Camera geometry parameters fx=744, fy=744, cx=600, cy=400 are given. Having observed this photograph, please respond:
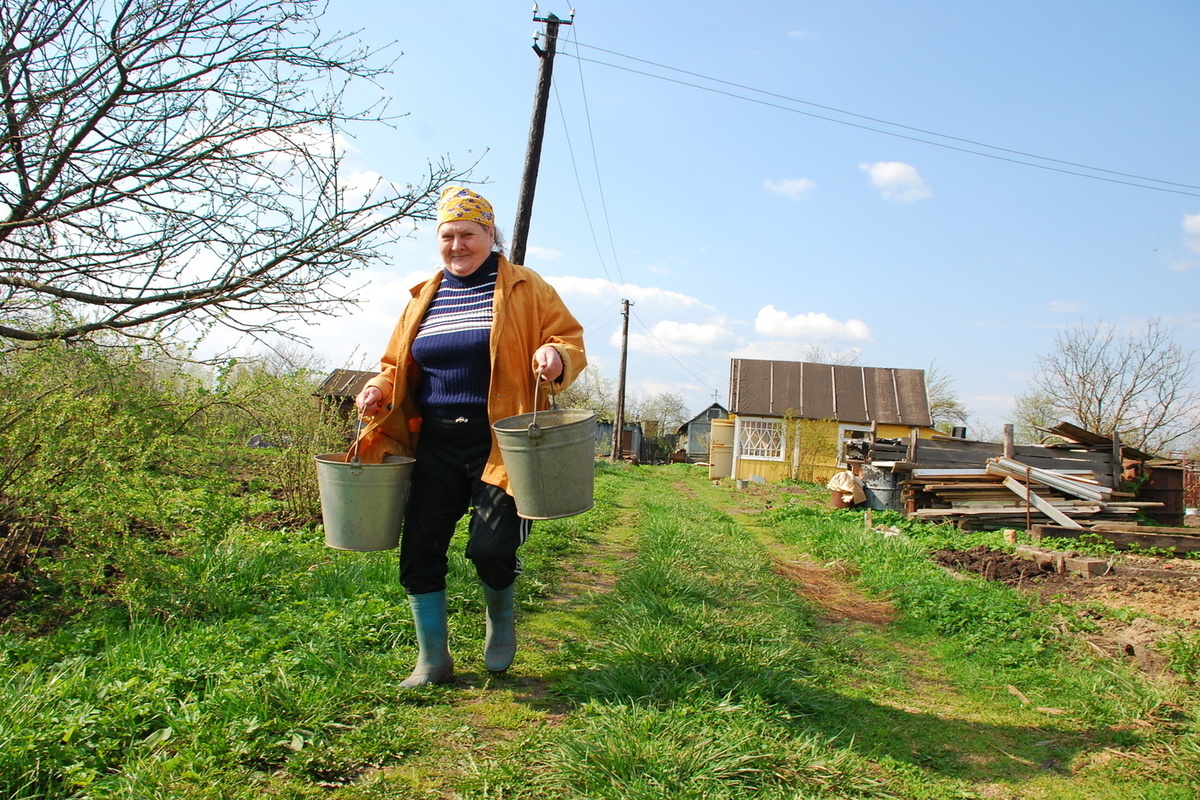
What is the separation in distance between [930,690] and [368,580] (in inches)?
118

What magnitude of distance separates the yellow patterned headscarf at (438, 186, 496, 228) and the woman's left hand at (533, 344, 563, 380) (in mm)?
679

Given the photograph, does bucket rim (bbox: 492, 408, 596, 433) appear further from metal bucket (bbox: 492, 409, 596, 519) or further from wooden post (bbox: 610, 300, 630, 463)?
wooden post (bbox: 610, 300, 630, 463)

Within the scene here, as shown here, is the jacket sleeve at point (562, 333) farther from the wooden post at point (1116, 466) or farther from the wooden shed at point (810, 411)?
the wooden shed at point (810, 411)

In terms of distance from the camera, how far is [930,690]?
340cm

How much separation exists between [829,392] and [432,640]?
84.8 ft

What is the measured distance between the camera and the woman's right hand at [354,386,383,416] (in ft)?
9.89

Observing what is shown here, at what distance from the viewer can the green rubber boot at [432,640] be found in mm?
2982

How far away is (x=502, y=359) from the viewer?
299cm

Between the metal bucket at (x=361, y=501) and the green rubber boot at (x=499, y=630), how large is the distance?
49 centimetres

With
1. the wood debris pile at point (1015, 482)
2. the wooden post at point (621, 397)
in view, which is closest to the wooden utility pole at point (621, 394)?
the wooden post at point (621, 397)

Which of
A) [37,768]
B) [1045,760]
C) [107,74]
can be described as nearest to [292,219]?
[107,74]

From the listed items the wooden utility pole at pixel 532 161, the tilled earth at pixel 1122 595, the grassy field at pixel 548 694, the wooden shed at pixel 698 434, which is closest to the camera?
the grassy field at pixel 548 694

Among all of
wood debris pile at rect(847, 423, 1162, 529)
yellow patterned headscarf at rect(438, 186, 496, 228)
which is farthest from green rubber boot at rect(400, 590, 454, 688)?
wood debris pile at rect(847, 423, 1162, 529)

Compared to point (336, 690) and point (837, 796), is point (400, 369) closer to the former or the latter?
point (336, 690)
